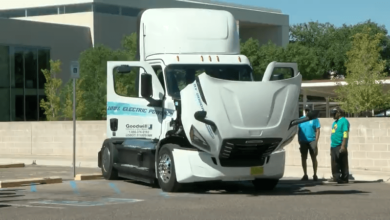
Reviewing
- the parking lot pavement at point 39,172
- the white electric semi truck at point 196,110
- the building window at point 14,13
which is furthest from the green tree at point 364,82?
the building window at point 14,13

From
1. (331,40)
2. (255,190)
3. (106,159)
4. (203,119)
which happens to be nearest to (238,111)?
(203,119)

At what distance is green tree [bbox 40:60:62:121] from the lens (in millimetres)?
52844

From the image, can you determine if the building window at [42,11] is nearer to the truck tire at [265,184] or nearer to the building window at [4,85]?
the building window at [4,85]

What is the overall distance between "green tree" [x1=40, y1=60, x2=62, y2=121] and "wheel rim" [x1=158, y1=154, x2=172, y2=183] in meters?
35.8

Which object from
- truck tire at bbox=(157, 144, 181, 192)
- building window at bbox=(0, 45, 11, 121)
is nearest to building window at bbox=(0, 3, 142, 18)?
building window at bbox=(0, 45, 11, 121)

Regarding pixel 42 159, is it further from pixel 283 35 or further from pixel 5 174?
pixel 283 35

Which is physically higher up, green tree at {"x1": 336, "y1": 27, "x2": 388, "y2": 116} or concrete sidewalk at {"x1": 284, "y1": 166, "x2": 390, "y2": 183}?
green tree at {"x1": 336, "y1": 27, "x2": 388, "y2": 116}

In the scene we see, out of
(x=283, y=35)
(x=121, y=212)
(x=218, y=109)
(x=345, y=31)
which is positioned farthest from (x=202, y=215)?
(x=345, y=31)

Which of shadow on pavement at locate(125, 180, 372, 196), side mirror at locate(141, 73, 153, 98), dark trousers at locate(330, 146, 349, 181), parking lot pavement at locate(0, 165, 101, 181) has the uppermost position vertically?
side mirror at locate(141, 73, 153, 98)

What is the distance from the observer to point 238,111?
15.2 meters

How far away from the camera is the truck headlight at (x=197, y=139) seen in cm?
1546

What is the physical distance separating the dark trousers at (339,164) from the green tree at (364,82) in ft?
96.2

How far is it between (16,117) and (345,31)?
60.5m

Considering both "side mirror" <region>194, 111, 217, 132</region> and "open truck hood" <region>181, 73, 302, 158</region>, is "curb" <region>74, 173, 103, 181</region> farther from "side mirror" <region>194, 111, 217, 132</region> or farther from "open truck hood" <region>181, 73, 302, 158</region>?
"side mirror" <region>194, 111, 217, 132</region>
